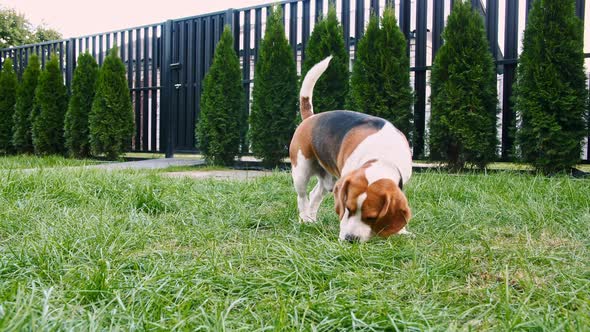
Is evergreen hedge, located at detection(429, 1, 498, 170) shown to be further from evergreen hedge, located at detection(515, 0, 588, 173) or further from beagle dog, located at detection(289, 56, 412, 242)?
beagle dog, located at detection(289, 56, 412, 242)

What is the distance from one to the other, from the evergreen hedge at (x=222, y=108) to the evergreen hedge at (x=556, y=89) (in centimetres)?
457

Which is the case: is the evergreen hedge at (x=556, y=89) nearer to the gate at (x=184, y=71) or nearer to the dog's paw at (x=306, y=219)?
the dog's paw at (x=306, y=219)

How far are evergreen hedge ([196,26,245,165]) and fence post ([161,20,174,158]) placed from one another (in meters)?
2.19

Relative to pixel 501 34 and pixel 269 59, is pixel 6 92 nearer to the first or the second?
pixel 269 59

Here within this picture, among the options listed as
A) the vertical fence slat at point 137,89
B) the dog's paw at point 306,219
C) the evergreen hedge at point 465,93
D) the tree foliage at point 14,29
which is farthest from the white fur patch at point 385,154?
the tree foliage at point 14,29

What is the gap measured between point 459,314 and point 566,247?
120 cm

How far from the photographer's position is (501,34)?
305 inches

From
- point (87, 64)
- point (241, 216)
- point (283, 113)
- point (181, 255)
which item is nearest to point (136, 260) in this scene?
point (181, 255)

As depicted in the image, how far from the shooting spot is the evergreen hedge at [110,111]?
32.7ft

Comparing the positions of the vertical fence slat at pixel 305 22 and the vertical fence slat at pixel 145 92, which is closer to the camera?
the vertical fence slat at pixel 305 22

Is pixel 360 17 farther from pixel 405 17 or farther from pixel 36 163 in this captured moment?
pixel 36 163

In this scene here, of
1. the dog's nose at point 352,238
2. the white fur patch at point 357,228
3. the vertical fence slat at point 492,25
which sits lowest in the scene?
the dog's nose at point 352,238

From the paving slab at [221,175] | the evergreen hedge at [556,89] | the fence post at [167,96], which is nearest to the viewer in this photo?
the paving slab at [221,175]

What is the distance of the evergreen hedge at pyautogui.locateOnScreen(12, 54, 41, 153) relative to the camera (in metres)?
11.3
